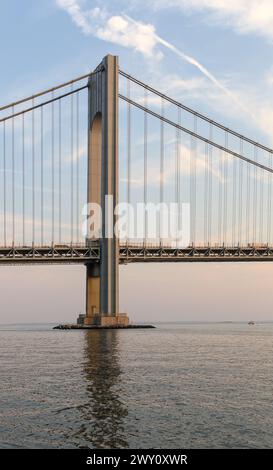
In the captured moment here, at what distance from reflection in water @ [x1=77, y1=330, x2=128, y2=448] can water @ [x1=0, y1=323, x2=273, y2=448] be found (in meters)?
0.03

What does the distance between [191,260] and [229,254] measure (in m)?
6.59

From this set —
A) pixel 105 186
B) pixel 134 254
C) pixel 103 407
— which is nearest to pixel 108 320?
pixel 134 254

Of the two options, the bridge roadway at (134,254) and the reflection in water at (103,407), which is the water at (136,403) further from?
the bridge roadway at (134,254)

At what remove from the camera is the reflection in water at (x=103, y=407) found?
58.3 feet


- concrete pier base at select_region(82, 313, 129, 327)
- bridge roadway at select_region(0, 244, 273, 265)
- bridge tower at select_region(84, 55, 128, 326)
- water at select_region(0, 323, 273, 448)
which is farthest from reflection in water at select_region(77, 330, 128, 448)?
bridge roadway at select_region(0, 244, 273, 265)

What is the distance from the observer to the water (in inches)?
703

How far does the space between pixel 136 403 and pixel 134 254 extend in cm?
6785

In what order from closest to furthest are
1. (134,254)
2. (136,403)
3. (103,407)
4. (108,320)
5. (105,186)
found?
(103,407), (136,403), (108,320), (105,186), (134,254)

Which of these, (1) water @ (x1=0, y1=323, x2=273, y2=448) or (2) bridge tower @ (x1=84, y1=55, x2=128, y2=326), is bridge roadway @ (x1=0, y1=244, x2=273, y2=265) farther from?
(1) water @ (x1=0, y1=323, x2=273, y2=448)

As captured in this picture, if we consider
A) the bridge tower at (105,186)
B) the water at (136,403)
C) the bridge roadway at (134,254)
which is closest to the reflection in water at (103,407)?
the water at (136,403)

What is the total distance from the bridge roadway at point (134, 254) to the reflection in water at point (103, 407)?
50.4 metres

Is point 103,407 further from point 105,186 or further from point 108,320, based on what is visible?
point 105,186

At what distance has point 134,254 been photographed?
299 feet
